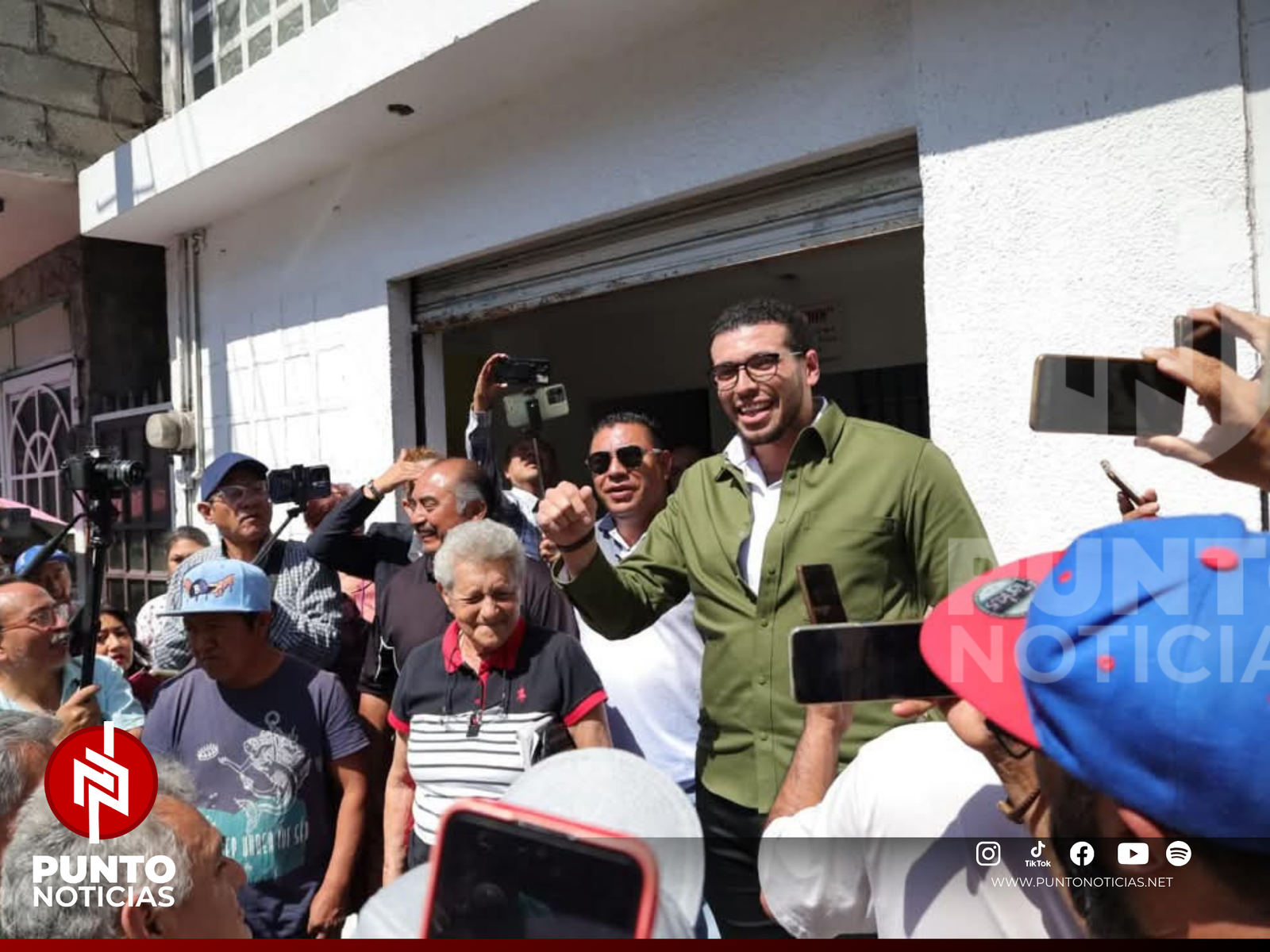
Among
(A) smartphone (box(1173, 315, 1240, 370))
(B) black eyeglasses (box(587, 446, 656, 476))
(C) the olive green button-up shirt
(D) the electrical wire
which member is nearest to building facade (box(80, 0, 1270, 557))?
(D) the electrical wire

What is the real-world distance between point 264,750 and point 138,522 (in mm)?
4474

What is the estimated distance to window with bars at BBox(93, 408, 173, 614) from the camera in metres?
5.80

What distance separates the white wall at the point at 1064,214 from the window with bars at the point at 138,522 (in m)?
4.80

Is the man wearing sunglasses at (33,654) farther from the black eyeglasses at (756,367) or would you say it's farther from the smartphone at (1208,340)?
the smartphone at (1208,340)

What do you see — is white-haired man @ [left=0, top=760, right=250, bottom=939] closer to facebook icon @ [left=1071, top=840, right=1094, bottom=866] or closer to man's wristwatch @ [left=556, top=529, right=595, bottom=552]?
man's wristwatch @ [left=556, top=529, right=595, bottom=552]

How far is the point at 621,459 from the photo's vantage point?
2.70 meters

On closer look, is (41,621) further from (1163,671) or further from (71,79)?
(71,79)

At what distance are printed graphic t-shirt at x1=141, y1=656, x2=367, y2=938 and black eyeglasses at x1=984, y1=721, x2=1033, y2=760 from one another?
65.6 inches

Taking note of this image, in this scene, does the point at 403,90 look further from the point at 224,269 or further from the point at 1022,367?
the point at 1022,367

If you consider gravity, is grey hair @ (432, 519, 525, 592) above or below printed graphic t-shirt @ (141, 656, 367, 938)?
above

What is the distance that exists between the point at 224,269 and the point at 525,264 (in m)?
2.30

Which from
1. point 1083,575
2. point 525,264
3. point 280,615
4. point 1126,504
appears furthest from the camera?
point 525,264

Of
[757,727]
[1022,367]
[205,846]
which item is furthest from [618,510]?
[205,846]

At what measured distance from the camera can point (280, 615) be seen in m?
3.05
